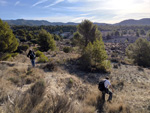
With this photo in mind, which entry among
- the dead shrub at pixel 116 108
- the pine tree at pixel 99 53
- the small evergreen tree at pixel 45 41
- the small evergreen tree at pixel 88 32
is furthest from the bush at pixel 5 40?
the dead shrub at pixel 116 108

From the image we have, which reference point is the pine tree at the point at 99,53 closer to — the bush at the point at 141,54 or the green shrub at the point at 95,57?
the green shrub at the point at 95,57

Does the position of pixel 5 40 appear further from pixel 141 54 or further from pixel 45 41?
pixel 141 54

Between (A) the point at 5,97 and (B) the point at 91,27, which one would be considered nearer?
(A) the point at 5,97

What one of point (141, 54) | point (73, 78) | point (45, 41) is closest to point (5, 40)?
point (73, 78)

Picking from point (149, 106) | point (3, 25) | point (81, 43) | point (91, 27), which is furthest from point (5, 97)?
point (91, 27)

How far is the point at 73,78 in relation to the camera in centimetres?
816

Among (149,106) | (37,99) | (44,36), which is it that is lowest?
(149,106)

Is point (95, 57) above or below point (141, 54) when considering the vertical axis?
above

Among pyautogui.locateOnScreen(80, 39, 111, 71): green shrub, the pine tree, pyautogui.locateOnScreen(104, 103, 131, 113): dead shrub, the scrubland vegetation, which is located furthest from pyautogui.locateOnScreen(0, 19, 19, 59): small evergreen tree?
pyautogui.locateOnScreen(104, 103, 131, 113): dead shrub

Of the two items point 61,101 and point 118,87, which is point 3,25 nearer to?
point 61,101

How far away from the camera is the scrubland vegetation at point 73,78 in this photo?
372 centimetres

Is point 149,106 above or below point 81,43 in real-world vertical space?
below

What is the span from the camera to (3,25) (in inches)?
524

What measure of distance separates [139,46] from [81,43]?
12.5m
